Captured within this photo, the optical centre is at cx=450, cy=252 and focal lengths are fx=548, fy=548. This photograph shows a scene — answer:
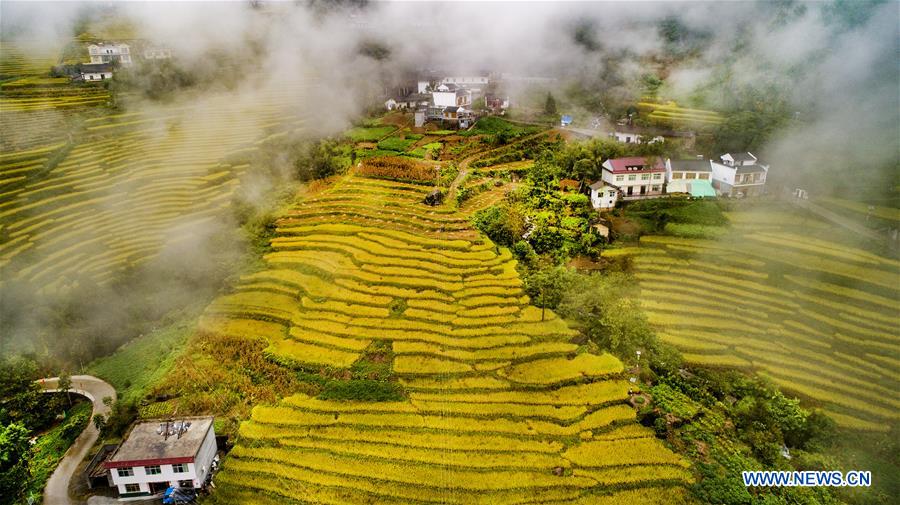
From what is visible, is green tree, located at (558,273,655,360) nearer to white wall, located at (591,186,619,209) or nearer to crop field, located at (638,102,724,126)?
white wall, located at (591,186,619,209)

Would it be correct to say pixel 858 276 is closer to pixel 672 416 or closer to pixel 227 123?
pixel 672 416

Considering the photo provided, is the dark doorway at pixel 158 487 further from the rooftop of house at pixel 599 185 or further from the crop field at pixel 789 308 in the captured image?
the rooftop of house at pixel 599 185

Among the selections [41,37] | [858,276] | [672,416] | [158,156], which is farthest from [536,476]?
[41,37]

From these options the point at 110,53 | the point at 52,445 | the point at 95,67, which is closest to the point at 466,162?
the point at 52,445

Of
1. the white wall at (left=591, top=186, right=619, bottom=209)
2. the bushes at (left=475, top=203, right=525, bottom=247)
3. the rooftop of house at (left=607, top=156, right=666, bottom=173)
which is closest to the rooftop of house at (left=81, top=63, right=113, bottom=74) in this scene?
the bushes at (left=475, top=203, right=525, bottom=247)

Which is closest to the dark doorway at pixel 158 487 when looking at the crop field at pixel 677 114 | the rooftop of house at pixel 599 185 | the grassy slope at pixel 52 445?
the grassy slope at pixel 52 445

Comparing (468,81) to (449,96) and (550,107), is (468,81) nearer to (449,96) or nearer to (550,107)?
(449,96)
